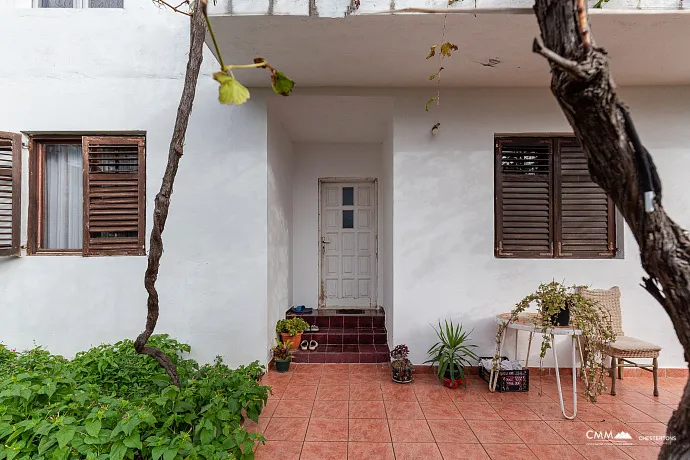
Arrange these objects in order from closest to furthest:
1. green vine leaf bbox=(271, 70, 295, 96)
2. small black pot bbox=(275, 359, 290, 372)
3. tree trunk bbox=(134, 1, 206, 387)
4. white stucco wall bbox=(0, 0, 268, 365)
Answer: green vine leaf bbox=(271, 70, 295, 96), tree trunk bbox=(134, 1, 206, 387), white stucco wall bbox=(0, 0, 268, 365), small black pot bbox=(275, 359, 290, 372)

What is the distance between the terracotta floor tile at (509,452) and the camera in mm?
2324

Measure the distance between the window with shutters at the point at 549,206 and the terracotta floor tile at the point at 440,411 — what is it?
1.64 meters

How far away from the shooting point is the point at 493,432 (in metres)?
2.62

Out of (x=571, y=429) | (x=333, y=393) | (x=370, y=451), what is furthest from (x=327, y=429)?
(x=571, y=429)

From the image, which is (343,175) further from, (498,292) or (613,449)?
(613,449)

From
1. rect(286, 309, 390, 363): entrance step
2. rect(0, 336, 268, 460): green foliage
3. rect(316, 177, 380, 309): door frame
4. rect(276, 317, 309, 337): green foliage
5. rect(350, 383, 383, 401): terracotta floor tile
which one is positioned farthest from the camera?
rect(316, 177, 380, 309): door frame

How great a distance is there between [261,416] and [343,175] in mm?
3473

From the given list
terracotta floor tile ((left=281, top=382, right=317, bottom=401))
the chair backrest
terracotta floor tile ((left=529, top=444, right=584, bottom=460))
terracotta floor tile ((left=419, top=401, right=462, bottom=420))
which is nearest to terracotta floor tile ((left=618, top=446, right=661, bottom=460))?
terracotta floor tile ((left=529, top=444, right=584, bottom=460))

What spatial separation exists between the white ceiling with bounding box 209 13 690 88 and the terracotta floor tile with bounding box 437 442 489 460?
2960mm

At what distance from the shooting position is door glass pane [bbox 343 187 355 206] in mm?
5508

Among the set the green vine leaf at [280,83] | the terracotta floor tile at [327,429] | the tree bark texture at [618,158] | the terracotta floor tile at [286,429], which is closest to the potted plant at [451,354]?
the terracotta floor tile at [327,429]

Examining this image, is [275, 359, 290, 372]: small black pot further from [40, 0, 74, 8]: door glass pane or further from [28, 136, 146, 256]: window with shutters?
[40, 0, 74, 8]: door glass pane

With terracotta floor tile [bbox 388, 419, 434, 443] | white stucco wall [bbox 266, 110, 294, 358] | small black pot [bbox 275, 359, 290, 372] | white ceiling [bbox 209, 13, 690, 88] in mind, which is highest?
white ceiling [bbox 209, 13, 690, 88]

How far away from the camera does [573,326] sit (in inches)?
111
